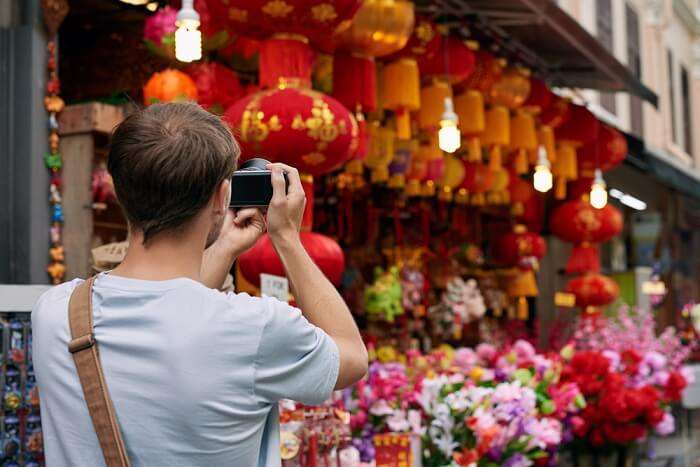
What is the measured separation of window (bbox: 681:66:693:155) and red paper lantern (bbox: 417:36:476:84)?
1765cm

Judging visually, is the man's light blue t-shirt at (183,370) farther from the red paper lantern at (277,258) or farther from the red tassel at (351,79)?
the red tassel at (351,79)

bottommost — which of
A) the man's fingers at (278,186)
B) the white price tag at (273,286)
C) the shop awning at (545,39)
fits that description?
the white price tag at (273,286)

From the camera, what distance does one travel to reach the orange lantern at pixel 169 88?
18.0 feet

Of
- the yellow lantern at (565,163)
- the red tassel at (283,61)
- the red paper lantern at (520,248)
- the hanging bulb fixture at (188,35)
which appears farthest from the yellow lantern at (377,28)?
the red paper lantern at (520,248)

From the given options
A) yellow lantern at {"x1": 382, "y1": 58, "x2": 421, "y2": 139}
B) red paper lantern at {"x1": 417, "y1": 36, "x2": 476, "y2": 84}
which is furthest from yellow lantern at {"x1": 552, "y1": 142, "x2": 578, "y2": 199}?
yellow lantern at {"x1": 382, "y1": 58, "x2": 421, "y2": 139}

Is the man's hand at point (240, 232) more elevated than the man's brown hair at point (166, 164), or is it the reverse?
the man's brown hair at point (166, 164)

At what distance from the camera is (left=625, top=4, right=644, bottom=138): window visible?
1920 centimetres

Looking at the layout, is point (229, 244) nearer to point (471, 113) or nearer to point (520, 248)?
point (471, 113)

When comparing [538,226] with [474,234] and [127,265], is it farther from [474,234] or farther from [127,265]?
[127,265]

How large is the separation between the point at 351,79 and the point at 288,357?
4.60 meters

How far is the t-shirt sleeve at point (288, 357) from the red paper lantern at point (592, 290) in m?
9.12

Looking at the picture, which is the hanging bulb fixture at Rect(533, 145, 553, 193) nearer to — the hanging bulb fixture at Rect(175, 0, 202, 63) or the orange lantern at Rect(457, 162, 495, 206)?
the orange lantern at Rect(457, 162, 495, 206)

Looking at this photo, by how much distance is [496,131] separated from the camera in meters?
8.34

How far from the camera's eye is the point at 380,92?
23.1ft
